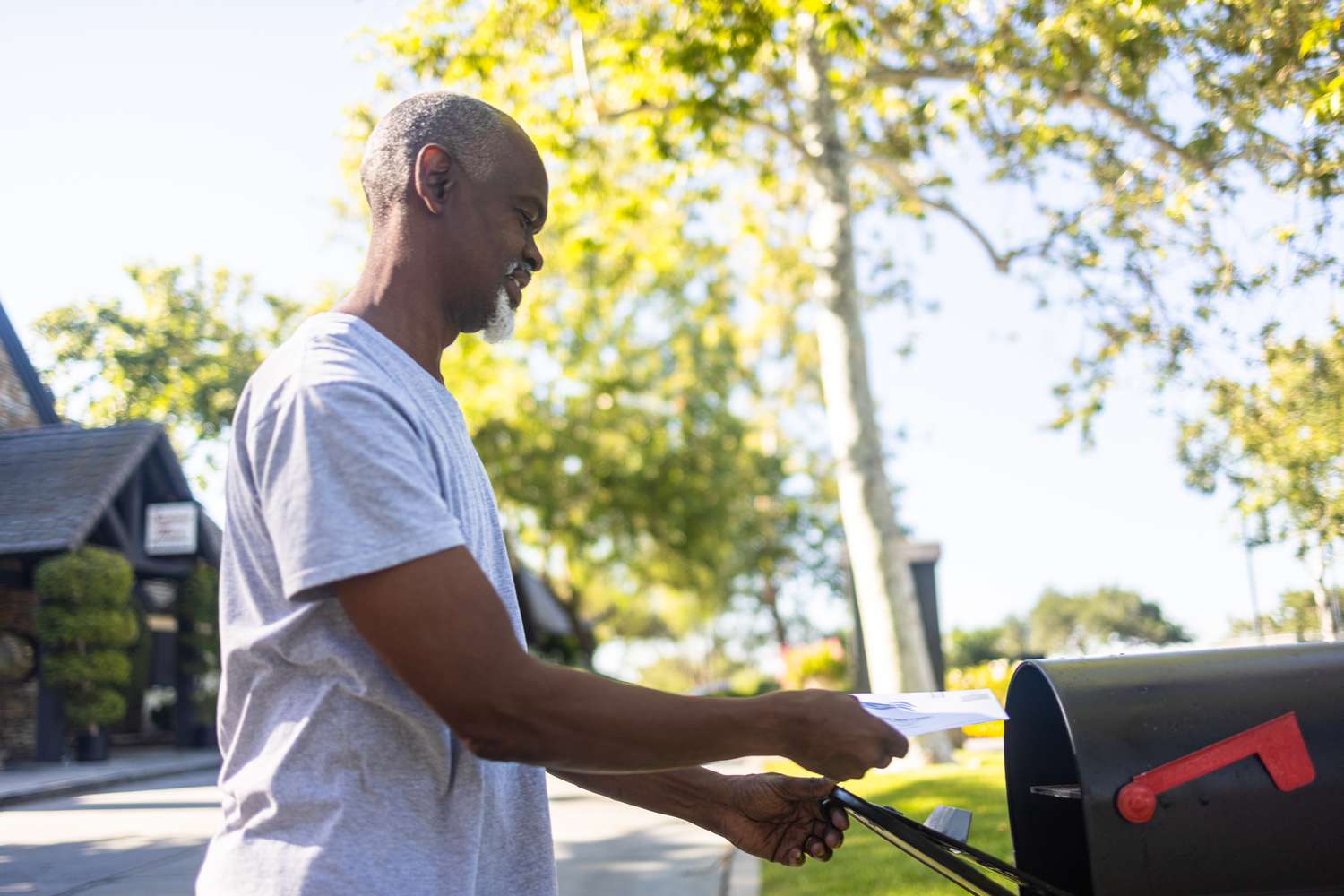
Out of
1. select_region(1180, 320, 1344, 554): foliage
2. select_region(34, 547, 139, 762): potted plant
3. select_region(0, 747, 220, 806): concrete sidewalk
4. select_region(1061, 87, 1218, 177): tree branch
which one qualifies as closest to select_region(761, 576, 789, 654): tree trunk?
select_region(0, 747, 220, 806): concrete sidewalk

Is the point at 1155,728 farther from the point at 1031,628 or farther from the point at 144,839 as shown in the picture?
the point at 1031,628

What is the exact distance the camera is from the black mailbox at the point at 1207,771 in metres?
1.79

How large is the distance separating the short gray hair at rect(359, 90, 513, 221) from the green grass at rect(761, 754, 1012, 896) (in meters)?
3.39

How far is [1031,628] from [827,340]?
532 inches

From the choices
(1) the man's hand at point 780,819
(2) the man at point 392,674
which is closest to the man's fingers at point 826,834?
(1) the man's hand at point 780,819

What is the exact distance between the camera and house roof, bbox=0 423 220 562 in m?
14.1

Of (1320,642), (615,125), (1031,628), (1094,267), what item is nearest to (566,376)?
(1031,628)

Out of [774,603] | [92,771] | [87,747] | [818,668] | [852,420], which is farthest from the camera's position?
[774,603]

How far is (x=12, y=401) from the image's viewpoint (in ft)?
44.1

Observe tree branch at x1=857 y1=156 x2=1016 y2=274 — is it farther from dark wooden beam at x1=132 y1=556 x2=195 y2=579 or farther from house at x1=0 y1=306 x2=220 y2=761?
dark wooden beam at x1=132 y1=556 x2=195 y2=579

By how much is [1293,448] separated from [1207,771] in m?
5.58

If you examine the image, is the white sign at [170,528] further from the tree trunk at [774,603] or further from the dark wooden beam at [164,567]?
the tree trunk at [774,603]

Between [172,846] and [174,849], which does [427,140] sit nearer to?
[174,849]

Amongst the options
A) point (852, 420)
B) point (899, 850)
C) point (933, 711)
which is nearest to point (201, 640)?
point (852, 420)
